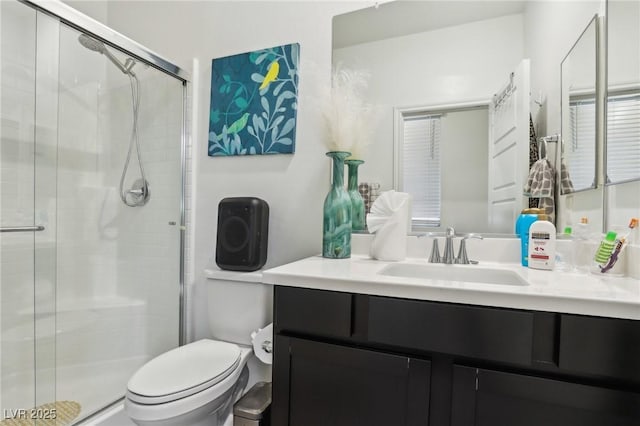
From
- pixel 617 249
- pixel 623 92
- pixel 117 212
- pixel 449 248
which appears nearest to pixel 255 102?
pixel 117 212

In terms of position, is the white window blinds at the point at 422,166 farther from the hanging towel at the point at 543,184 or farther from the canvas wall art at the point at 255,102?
the canvas wall art at the point at 255,102

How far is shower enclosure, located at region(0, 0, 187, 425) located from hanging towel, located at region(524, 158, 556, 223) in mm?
1639

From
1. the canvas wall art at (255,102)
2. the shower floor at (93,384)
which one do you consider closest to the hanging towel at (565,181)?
the canvas wall art at (255,102)

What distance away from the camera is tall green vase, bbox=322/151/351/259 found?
1286 millimetres

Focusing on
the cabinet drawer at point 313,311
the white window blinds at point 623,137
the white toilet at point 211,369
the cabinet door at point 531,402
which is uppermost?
the white window blinds at point 623,137

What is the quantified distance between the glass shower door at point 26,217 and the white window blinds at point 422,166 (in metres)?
1.57

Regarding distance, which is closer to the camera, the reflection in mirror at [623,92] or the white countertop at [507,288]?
the white countertop at [507,288]

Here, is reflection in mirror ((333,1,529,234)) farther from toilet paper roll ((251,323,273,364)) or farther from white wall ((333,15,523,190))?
toilet paper roll ((251,323,273,364))

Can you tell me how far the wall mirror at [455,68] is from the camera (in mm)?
1227

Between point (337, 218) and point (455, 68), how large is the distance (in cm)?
76

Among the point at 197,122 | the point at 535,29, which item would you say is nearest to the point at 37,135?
the point at 197,122

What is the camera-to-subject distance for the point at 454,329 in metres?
0.78

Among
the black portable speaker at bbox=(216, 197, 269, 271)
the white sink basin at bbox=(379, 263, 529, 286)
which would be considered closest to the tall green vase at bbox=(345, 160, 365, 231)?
the white sink basin at bbox=(379, 263, 529, 286)

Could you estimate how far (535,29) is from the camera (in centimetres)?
122
